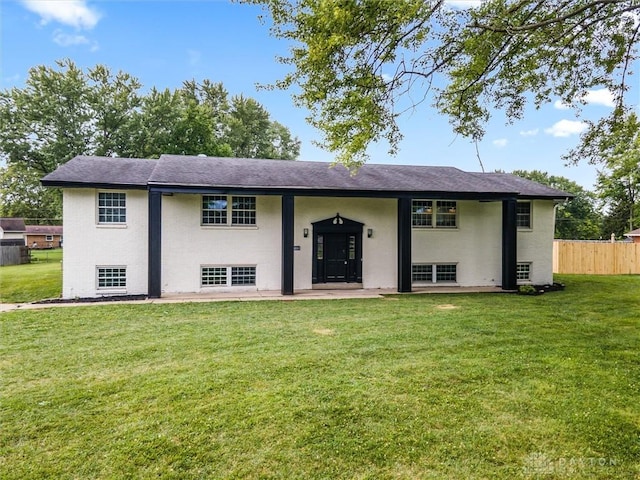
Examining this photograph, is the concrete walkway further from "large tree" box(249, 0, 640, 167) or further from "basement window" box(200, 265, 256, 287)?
"large tree" box(249, 0, 640, 167)

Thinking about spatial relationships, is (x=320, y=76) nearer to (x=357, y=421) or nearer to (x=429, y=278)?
(x=357, y=421)

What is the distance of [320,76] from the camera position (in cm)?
706

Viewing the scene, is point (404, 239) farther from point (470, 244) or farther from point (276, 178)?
point (276, 178)

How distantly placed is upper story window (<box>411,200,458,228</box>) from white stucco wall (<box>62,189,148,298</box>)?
9.44 meters

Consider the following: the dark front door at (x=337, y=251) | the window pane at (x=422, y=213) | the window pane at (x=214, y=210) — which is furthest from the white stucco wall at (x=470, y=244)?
the window pane at (x=214, y=210)

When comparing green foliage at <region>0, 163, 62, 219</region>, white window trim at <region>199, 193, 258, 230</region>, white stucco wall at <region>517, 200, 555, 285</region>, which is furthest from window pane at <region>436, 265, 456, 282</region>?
green foliage at <region>0, 163, 62, 219</region>

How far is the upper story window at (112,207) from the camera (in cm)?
1126

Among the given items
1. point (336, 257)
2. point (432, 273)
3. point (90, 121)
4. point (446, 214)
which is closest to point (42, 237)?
point (90, 121)

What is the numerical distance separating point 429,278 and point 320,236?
14.7 feet

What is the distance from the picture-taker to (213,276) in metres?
12.0

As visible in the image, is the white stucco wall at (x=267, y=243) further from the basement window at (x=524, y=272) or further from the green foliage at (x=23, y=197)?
the green foliage at (x=23, y=197)

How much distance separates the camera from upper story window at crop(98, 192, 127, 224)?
11258 millimetres

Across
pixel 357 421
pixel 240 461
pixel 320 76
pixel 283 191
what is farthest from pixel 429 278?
pixel 240 461

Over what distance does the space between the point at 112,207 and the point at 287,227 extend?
559 centimetres
